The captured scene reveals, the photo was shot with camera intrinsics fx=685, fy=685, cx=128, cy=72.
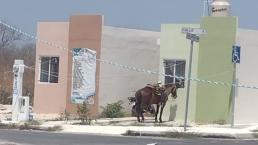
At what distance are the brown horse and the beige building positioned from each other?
3.65 m

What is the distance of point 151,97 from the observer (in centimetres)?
2833

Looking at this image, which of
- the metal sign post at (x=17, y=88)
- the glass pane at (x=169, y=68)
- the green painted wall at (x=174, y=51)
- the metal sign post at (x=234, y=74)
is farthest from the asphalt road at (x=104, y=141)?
the metal sign post at (x=17, y=88)

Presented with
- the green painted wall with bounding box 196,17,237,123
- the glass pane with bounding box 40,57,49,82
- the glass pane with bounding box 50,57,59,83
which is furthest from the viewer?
the glass pane with bounding box 40,57,49,82

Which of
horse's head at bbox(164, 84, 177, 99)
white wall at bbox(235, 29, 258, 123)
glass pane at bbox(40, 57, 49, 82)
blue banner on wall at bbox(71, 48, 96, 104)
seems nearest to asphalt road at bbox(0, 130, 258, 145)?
white wall at bbox(235, 29, 258, 123)

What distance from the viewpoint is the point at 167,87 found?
2784 cm

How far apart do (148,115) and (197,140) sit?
10274mm

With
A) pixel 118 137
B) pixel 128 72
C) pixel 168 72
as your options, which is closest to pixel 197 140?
pixel 118 137

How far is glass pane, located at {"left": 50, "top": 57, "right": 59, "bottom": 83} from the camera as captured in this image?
33.0 metres

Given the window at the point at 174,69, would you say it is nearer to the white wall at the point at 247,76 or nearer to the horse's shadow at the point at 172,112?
the horse's shadow at the point at 172,112


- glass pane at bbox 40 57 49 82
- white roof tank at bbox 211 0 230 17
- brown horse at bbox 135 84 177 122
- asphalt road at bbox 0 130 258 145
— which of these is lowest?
asphalt road at bbox 0 130 258 145

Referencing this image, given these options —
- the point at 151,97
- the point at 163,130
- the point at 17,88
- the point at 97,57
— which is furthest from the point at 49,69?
the point at 163,130

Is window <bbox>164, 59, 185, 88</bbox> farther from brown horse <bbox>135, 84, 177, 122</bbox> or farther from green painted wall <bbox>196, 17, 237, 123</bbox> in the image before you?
green painted wall <bbox>196, 17, 237, 123</bbox>

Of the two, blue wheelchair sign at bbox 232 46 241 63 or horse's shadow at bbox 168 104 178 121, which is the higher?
blue wheelchair sign at bbox 232 46 241 63

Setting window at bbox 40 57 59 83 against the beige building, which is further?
window at bbox 40 57 59 83
